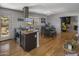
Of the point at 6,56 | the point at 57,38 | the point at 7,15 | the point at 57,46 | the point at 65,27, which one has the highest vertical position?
the point at 7,15

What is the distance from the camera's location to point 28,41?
212 centimetres

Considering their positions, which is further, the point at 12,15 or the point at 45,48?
the point at 45,48

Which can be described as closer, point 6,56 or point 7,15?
point 7,15

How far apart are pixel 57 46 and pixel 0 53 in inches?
37.9

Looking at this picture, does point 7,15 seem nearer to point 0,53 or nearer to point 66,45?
point 0,53

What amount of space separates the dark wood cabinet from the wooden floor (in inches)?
2.7

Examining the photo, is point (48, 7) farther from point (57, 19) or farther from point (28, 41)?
point (28, 41)

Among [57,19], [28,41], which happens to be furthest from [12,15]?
[57,19]

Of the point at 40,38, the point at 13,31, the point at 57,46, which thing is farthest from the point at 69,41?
the point at 13,31

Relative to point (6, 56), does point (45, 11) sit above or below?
above

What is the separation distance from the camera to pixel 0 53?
6.97ft

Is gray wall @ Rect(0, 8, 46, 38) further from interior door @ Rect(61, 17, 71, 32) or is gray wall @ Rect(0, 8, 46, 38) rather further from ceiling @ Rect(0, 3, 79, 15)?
interior door @ Rect(61, 17, 71, 32)

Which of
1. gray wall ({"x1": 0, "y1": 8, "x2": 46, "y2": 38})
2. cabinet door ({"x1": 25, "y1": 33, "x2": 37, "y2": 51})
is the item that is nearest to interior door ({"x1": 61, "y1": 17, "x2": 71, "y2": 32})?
gray wall ({"x1": 0, "y1": 8, "x2": 46, "y2": 38})

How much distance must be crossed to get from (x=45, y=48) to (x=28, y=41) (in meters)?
0.31
